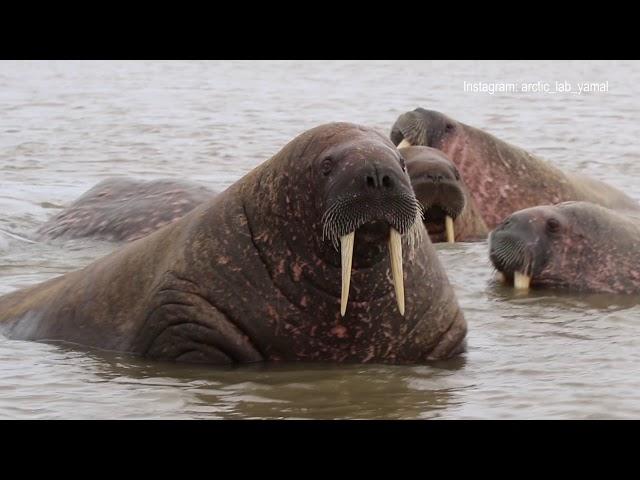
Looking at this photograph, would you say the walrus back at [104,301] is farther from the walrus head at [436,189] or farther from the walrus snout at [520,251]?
the walrus head at [436,189]

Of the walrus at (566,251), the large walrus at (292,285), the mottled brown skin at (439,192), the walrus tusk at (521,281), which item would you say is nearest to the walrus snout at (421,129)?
the mottled brown skin at (439,192)

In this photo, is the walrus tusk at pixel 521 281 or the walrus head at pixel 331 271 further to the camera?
the walrus tusk at pixel 521 281

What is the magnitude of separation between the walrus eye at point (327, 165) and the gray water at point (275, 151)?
3.40ft

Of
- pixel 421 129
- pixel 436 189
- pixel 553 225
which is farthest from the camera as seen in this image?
pixel 421 129

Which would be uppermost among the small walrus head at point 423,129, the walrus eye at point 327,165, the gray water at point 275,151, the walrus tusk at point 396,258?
the walrus eye at point 327,165

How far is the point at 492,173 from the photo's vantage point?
43.1 ft

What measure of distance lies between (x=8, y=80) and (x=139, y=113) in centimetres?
748

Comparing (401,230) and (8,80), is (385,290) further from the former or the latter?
(8,80)

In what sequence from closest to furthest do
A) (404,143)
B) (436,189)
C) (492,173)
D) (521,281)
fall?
1. (521,281)
2. (436,189)
3. (404,143)
4. (492,173)

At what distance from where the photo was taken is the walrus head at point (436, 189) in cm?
1148

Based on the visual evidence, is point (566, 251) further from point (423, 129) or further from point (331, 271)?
point (331, 271)

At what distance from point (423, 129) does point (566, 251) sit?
9.67ft

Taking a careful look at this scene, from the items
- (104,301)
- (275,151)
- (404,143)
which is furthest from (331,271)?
(275,151)

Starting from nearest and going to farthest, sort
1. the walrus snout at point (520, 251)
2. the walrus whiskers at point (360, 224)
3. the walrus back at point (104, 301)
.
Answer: the walrus whiskers at point (360, 224) < the walrus back at point (104, 301) < the walrus snout at point (520, 251)
